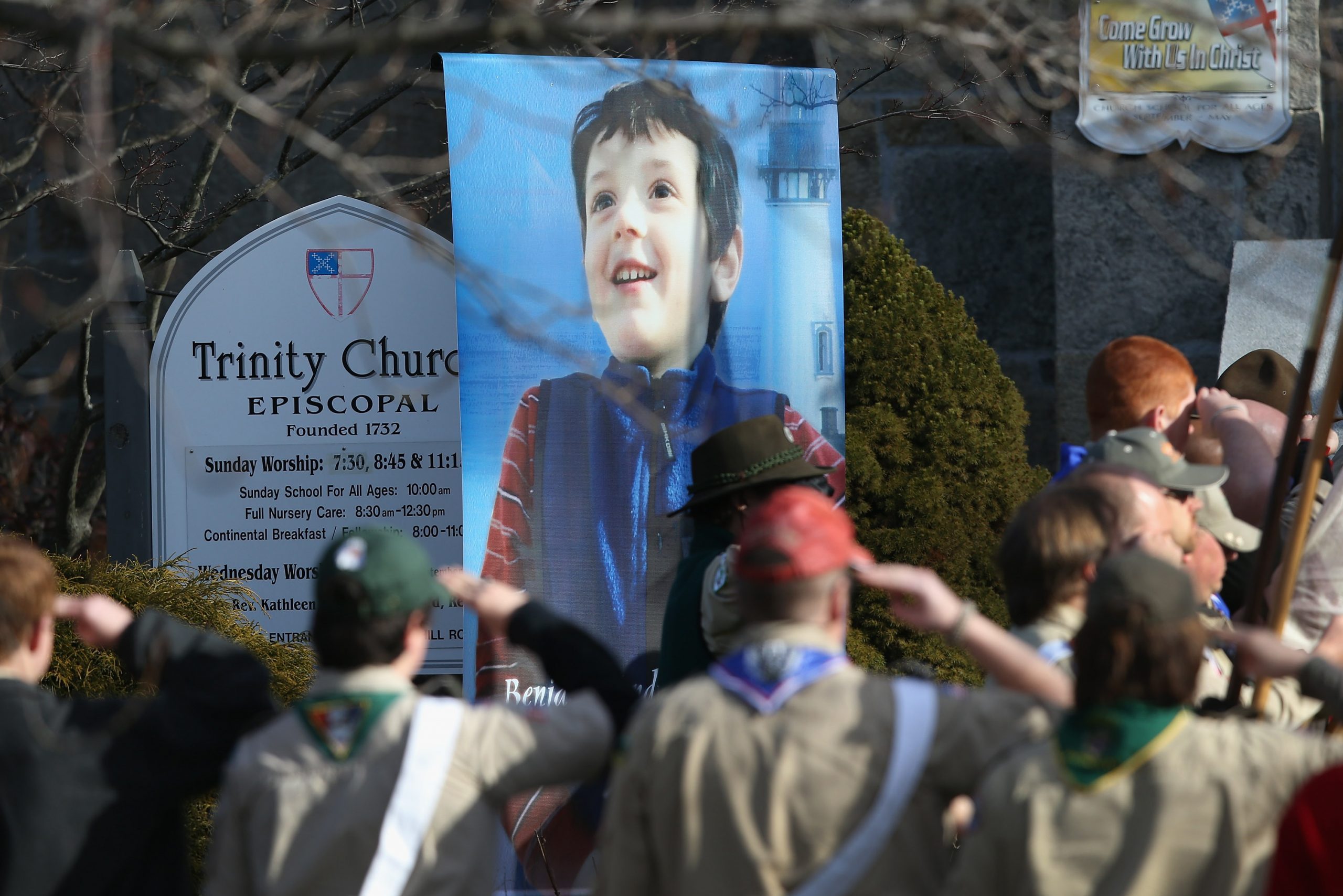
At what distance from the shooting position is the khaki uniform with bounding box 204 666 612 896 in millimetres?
1993

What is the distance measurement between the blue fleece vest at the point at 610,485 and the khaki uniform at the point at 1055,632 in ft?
7.51

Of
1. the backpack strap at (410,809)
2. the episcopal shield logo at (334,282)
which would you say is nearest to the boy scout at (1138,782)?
the backpack strap at (410,809)

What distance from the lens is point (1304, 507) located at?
2.35 meters

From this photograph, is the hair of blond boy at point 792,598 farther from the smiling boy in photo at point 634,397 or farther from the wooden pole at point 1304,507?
the smiling boy in photo at point 634,397

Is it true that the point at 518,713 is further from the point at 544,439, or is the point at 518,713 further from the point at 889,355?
the point at 889,355

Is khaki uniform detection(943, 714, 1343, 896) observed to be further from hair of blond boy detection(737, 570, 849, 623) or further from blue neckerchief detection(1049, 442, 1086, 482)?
blue neckerchief detection(1049, 442, 1086, 482)

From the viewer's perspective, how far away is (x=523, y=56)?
4.53m

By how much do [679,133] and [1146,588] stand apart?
3.11 m

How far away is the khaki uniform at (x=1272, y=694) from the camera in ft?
8.19

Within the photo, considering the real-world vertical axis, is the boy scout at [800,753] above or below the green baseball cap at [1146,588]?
below

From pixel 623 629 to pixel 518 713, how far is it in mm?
2444

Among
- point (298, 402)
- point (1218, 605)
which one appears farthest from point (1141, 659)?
point (298, 402)

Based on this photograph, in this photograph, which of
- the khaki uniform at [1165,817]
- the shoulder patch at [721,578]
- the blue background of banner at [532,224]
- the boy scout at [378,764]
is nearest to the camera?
the khaki uniform at [1165,817]

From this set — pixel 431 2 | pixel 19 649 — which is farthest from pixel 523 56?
Result: pixel 19 649
